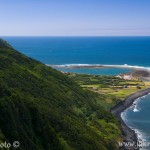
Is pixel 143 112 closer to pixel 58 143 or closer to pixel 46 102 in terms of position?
pixel 46 102

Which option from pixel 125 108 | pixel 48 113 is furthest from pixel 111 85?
pixel 48 113

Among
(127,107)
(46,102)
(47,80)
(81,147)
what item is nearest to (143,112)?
(127,107)

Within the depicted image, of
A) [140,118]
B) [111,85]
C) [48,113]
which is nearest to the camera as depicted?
[48,113]

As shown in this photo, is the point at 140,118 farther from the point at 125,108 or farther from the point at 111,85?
the point at 111,85

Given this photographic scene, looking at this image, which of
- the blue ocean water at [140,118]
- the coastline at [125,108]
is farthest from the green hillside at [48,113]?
the blue ocean water at [140,118]

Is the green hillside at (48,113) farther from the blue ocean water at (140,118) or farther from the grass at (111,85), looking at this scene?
the grass at (111,85)

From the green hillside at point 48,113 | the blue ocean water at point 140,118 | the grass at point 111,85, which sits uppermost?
the green hillside at point 48,113
